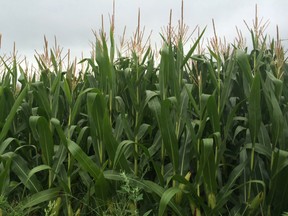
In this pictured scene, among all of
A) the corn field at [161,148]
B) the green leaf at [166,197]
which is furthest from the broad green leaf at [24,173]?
the green leaf at [166,197]

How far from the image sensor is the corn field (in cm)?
365

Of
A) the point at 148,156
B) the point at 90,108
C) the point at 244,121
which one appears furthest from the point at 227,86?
the point at 90,108

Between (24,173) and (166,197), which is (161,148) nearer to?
(166,197)

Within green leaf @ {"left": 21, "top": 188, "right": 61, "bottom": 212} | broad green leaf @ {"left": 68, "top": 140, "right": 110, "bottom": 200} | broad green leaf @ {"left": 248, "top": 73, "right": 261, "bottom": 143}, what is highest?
broad green leaf @ {"left": 248, "top": 73, "right": 261, "bottom": 143}

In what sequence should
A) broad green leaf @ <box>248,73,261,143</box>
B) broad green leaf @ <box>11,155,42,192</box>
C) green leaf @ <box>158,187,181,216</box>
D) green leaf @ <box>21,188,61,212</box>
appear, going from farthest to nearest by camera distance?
broad green leaf @ <box>11,155,42,192</box> → green leaf @ <box>21,188,61,212</box> → broad green leaf @ <box>248,73,261,143</box> → green leaf @ <box>158,187,181,216</box>

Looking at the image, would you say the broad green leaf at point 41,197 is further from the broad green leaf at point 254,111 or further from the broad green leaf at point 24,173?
the broad green leaf at point 254,111

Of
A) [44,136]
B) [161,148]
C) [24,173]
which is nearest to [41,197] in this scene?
[24,173]

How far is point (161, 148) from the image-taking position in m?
3.91

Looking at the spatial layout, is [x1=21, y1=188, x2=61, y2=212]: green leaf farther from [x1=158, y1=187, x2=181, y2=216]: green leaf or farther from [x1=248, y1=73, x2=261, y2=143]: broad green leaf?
[x1=248, y1=73, x2=261, y2=143]: broad green leaf

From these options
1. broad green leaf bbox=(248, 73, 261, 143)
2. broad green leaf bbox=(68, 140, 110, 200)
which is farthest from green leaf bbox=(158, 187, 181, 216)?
broad green leaf bbox=(248, 73, 261, 143)

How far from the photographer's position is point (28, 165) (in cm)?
441

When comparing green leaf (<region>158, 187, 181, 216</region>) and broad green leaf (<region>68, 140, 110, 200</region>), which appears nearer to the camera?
green leaf (<region>158, 187, 181, 216</region>)

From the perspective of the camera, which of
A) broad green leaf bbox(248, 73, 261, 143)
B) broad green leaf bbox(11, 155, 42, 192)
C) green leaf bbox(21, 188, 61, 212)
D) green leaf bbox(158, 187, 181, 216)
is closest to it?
green leaf bbox(158, 187, 181, 216)

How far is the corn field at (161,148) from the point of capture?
144 inches
